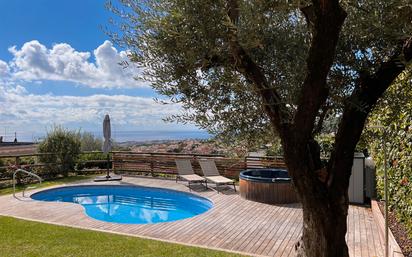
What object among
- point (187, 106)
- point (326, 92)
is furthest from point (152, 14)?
point (326, 92)

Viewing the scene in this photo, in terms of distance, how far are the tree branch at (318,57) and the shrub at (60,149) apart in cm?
1287

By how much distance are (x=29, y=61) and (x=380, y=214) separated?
2021 centimetres

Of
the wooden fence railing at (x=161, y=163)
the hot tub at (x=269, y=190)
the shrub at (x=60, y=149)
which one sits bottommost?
the hot tub at (x=269, y=190)

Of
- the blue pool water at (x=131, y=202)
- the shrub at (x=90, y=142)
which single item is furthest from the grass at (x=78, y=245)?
the shrub at (x=90, y=142)

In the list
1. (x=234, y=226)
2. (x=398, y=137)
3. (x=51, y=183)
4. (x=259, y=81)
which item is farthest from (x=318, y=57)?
(x=51, y=183)

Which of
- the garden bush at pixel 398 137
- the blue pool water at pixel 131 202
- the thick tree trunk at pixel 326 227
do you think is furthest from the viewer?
the blue pool water at pixel 131 202

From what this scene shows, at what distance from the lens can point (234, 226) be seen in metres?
7.12

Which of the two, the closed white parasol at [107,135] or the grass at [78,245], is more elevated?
the closed white parasol at [107,135]

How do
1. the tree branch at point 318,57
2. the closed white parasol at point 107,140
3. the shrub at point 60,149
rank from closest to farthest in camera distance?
the tree branch at point 318,57, the closed white parasol at point 107,140, the shrub at point 60,149

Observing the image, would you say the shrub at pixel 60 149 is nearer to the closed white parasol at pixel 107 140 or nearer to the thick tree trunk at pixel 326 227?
the closed white parasol at pixel 107 140

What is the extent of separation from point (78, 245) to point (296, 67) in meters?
4.91

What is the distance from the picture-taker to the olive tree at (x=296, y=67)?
2383 mm

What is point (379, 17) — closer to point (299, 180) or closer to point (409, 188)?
point (299, 180)

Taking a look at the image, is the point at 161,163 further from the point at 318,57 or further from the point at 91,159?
the point at 318,57
